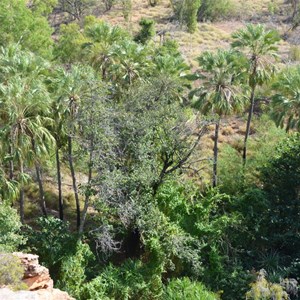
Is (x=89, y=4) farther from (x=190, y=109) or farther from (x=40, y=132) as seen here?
(x=40, y=132)

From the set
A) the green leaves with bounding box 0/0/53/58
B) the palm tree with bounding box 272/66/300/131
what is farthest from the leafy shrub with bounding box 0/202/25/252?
the green leaves with bounding box 0/0/53/58

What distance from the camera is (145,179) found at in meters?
22.1

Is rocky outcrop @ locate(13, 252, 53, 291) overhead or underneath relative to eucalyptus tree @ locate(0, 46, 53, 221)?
underneath

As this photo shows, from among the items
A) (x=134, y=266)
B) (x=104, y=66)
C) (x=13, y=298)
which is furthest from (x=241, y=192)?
(x=13, y=298)

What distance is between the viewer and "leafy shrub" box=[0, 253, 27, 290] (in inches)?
642

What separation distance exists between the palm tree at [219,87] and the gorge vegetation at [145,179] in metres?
0.06

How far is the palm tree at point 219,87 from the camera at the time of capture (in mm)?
27281

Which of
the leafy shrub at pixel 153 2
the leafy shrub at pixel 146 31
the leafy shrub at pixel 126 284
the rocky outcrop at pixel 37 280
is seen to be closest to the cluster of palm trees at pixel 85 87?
the leafy shrub at pixel 126 284

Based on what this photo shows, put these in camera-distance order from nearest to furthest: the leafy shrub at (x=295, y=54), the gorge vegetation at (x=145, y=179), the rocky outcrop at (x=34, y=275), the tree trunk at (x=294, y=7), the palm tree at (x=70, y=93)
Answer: the rocky outcrop at (x=34, y=275)
the gorge vegetation at (x=145, y=179)
the palm tree at (x=70, y=93)
the leafy shrub at (x=295, y=54)
the tree trunk at (x=294, y=7)

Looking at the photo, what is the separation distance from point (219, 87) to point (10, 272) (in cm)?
1637

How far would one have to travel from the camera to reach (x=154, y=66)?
31344mm

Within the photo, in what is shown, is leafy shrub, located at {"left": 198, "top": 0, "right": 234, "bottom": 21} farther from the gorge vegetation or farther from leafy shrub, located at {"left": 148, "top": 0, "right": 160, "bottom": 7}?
the gorge vegetation

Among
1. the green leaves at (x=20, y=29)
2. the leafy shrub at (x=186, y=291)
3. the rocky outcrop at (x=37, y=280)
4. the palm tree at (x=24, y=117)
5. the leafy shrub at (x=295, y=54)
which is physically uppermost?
the green leaves at (x=20, y=29)

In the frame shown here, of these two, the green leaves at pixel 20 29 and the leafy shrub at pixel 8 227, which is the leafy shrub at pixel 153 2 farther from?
the leafy shrub at pixel 8 227
